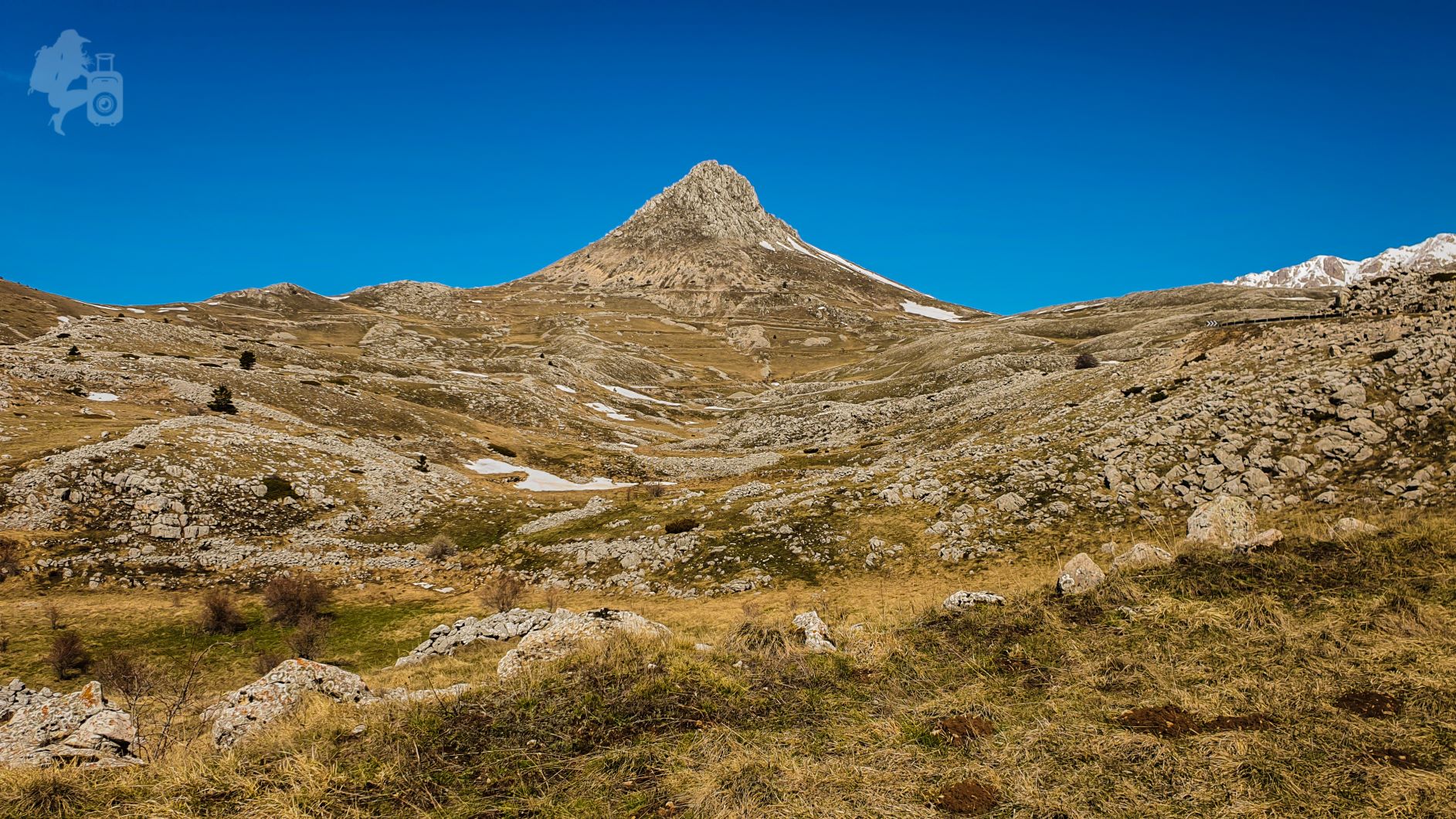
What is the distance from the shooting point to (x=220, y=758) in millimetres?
8477

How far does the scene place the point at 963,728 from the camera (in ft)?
30.4

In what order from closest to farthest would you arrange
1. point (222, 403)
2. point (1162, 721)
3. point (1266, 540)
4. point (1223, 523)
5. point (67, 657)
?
point (1162, 721) < point (1266, 540) < point (1223, 523) < point (67, 657) < point (222, 403)

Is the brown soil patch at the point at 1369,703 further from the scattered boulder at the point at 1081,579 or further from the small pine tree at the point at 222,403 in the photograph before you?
the small pine tree at the point at 222,403

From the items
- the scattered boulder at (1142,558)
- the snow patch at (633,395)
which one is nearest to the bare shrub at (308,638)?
the scattered boulder at (1142,558)

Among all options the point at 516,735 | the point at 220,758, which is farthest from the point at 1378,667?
the point at 220,758

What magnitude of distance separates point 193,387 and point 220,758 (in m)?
63.9

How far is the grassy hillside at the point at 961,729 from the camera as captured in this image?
290 inches

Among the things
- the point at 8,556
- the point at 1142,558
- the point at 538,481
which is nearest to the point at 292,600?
the point at 8,556

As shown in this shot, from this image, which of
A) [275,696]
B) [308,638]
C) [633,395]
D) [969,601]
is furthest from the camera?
[633,395]

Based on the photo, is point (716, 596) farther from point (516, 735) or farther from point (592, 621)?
point (516, 735)

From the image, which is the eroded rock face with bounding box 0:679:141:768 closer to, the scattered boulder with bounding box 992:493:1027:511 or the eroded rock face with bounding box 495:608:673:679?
the eroded rock face with bounding box 495:608:673:679

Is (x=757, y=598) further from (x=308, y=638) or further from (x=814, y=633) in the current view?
(x=308, y=638)

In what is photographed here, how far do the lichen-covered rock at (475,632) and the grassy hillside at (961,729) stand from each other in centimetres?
590

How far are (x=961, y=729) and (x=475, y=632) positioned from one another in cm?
1550
